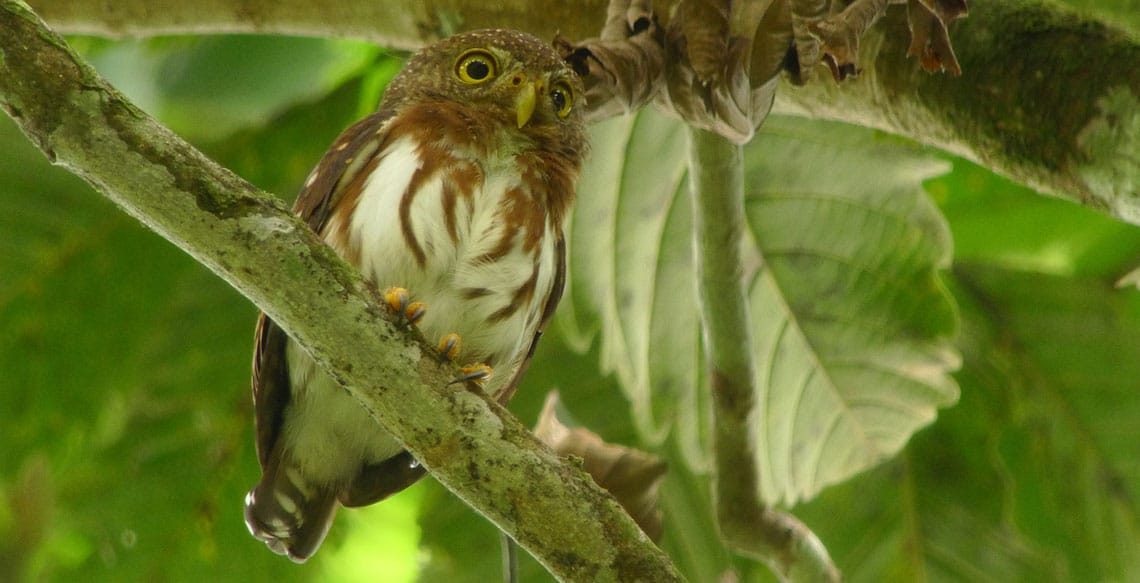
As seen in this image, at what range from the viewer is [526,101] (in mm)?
2355

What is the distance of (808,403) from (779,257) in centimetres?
34

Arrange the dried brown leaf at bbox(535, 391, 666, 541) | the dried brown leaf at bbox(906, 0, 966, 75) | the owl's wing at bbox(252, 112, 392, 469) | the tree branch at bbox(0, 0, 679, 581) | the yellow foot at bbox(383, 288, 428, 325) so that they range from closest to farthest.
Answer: the tree branch at bbox(0, 0, 679, 581)
the yellow foot at bbox(383, 288, 428, 325)
the dried brown leaf at bbox(906, 0, 966, 75)
the dried brown leaf at bbox(535, 391, 666, 541)
the owl's wing at bbox(252, 112, 392, 469)

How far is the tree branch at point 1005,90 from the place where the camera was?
5.90 ft

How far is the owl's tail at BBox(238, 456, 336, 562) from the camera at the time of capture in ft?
7.66

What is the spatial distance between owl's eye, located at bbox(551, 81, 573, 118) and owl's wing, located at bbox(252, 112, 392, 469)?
11.7 inches

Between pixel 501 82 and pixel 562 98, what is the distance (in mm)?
115

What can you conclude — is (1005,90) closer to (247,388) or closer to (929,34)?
(929,34)

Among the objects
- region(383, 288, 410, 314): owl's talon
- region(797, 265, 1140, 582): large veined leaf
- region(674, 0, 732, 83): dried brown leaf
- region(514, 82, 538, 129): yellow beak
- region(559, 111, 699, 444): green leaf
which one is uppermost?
region(674, 0, 732, 83): dried brown leaf

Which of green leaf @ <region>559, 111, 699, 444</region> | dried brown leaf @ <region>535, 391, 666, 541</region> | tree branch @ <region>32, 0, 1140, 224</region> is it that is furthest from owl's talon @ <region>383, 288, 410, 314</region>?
green leaf @ <region>559, 111, 699, 444</region>

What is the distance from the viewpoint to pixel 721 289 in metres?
2.45

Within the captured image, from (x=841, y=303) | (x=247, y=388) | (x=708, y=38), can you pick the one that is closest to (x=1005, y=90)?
(x=708, y=38)

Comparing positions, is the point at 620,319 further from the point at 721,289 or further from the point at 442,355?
the point at 442,355

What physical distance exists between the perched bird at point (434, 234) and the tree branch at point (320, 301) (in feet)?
1.85

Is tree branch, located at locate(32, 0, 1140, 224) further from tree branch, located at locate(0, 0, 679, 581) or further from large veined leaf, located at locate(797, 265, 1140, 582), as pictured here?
large veined leaf, located at locate(797, 265, 1140, 582)
